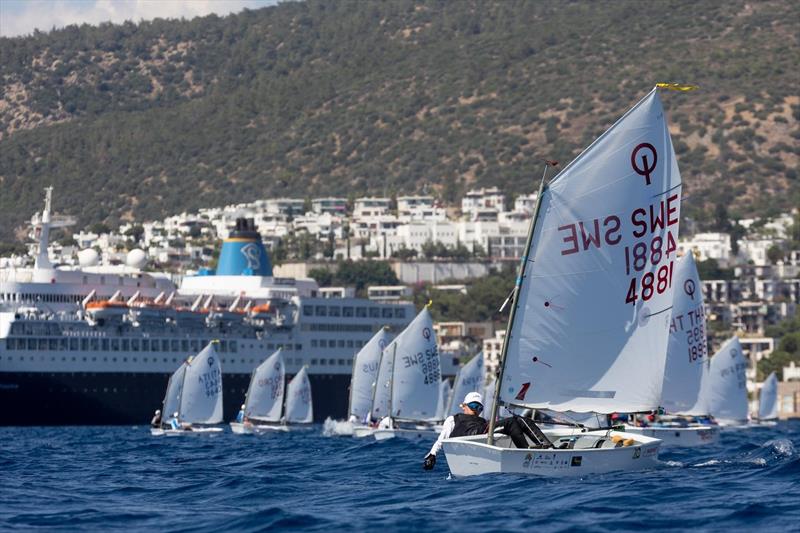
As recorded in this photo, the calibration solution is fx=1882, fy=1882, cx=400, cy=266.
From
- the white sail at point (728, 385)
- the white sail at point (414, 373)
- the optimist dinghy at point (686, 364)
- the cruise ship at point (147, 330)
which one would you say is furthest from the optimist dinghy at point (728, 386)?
the cruise ship at point (147, 330)

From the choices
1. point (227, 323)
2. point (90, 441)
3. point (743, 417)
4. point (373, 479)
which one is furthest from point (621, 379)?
point (227, 323)

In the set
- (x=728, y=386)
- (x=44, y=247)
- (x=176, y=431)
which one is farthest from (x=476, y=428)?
(x=44, y=247)

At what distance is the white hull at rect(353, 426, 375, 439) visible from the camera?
71188 millimetres

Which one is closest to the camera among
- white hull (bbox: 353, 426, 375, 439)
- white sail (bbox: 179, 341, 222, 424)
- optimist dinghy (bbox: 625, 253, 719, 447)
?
optimist dinghy (bbox: 625, 253, 719, 447)

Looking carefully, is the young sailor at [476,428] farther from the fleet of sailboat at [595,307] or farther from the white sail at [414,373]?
the white sail at [414,373]

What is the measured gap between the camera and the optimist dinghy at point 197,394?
76.6 metres

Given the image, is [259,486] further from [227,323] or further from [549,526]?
[227,323]

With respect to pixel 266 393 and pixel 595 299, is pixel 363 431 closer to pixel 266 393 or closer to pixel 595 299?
pixel 266 393

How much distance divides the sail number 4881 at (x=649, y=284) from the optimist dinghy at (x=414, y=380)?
40.4 meters

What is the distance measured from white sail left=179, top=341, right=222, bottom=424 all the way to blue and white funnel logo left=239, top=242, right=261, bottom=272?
152ft

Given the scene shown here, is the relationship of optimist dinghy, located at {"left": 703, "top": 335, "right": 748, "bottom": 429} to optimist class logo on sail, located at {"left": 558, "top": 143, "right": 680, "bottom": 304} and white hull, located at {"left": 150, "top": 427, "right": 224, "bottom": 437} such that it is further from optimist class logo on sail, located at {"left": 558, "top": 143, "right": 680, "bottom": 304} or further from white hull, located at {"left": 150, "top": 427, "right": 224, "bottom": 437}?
optimist class logo on sail, located at {"left": 558, "top": 143, "right": 680, "bottom": 304}

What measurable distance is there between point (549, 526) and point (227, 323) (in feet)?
304

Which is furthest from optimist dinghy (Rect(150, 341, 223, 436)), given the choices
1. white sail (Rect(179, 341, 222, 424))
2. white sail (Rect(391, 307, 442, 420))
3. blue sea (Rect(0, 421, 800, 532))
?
blue sea (Rect(0, 421, 800, 532))

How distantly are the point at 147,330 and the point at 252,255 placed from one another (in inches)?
740
